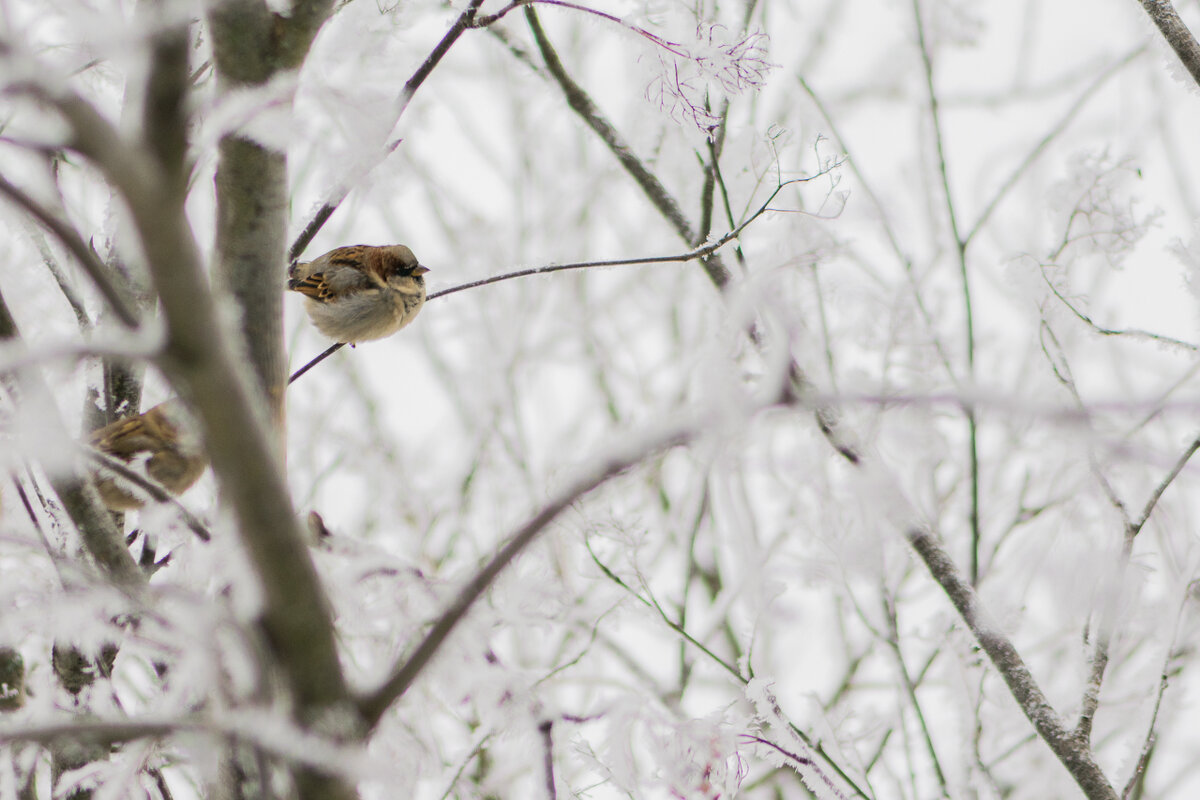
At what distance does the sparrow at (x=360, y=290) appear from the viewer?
264 cm

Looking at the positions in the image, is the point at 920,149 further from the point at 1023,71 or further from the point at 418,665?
the point at 418,665

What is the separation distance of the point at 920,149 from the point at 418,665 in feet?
6.34

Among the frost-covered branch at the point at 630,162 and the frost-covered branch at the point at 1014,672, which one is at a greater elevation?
the frost-covered branch at the point at 630,162

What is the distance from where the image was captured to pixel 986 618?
4.52 feet

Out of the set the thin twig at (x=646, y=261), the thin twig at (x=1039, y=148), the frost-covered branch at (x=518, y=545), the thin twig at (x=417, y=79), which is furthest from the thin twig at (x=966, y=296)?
the frost-covered branch at (x=518, y=545)

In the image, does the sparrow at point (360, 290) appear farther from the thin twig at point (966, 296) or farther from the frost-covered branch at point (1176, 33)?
the frost-covered branch at point (1176, 33)

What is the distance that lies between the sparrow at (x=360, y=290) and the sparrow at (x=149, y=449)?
1210 mm

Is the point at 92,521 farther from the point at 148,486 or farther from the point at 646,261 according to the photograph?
the point at 646,261

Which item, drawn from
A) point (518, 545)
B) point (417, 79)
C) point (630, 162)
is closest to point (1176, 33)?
point (630, 162)

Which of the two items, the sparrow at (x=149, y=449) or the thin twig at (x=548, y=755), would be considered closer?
the thin twig at (x=548, y=755)

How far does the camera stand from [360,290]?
267 cm

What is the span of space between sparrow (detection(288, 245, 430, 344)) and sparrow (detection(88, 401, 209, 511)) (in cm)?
121

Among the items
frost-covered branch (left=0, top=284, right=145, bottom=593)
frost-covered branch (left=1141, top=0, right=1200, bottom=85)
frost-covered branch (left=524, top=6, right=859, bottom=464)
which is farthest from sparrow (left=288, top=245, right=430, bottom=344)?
frost-covered branch (left=1141, top=0, right=1200, bottom=85)

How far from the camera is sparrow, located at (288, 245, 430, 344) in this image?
104 inches
